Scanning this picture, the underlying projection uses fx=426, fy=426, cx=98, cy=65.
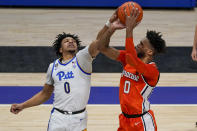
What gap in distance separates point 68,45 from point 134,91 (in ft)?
2.49

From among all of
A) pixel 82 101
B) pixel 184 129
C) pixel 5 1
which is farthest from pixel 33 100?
pixel 5 1

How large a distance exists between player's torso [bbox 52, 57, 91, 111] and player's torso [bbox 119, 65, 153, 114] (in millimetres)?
345

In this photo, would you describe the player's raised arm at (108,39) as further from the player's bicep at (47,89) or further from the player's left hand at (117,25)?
the player's bicep at (47,89)

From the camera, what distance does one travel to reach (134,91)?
3779mm

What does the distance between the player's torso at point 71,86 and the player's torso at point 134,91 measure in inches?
13.6

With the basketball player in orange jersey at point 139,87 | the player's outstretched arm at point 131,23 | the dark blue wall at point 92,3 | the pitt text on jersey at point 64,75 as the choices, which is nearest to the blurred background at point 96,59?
the dark blue wall at point 92,3

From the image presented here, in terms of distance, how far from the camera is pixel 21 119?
→ 5.77m

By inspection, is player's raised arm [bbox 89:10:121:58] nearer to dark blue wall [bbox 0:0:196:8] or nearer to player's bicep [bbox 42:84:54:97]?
player's bicep [bbox 42:84:54:97]

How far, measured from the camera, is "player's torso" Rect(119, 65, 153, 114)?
378 centimetres

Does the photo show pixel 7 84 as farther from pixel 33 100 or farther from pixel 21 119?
pixel 33 100

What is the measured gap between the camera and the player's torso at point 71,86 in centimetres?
377

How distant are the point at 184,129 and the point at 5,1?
840 centimetres

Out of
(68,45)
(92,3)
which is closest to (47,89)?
(68,45)

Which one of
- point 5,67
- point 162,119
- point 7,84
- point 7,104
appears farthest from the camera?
point 5,67
